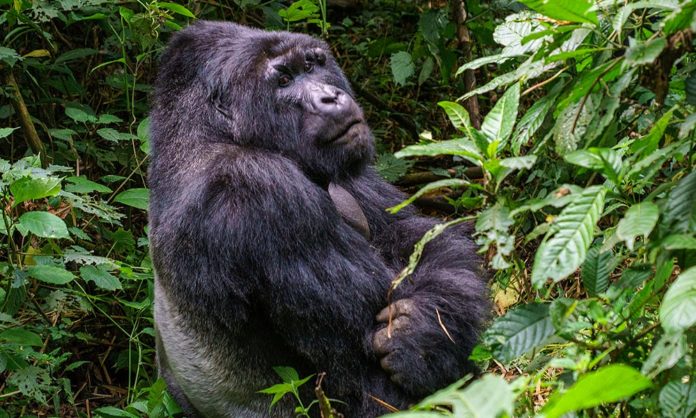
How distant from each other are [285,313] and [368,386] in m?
0.41

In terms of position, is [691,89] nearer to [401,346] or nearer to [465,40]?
[401,346]

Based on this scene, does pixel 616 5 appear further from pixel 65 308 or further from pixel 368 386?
pixel 65 308

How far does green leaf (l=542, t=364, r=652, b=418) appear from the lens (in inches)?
55.0

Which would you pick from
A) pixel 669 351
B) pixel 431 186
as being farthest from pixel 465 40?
pixel 669 351

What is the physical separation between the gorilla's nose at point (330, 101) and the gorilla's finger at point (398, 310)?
766 mm

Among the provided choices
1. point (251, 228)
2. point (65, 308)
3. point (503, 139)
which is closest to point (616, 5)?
point (503, 139)

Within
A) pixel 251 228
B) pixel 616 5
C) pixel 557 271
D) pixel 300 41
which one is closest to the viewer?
pixel 557 271

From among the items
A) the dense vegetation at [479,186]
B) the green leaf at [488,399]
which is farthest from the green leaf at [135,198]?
the green leaf at [488,399]

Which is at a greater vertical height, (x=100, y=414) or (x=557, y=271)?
(x=557, y=271)

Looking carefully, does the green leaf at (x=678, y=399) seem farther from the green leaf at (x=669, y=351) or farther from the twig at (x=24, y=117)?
the twig at (x=24, y=117)

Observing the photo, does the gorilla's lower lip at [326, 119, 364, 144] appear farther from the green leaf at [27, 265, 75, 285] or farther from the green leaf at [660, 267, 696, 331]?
the green leaf at [660, 267, 696, 331]

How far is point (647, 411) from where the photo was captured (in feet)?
7.75

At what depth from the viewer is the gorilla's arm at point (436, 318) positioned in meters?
3.11

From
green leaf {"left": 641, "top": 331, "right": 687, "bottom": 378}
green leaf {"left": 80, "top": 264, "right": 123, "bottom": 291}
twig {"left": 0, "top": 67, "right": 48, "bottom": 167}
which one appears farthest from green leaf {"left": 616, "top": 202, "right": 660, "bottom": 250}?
twig {"left": 0, "top": 67, "right": 48, "bottom": 167}
